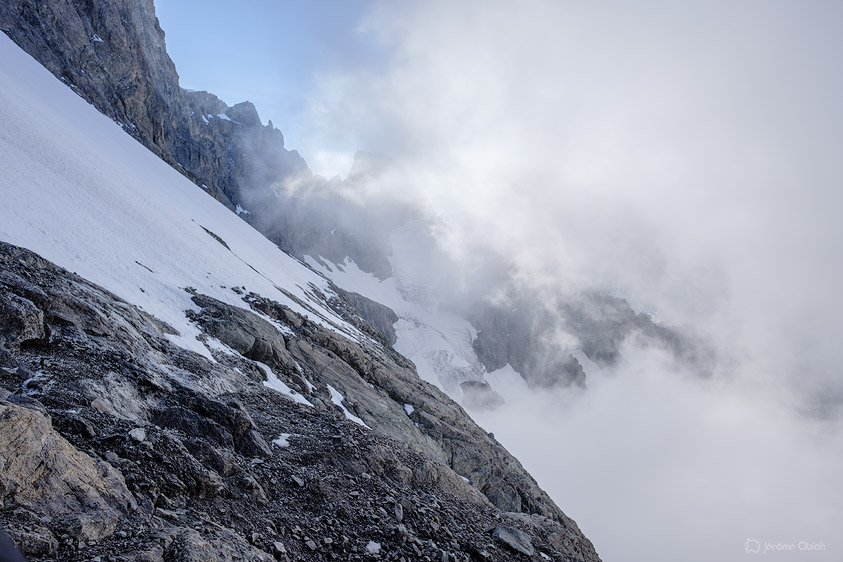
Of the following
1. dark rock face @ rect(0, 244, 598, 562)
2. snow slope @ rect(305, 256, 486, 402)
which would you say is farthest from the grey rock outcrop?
snow slope @ rect(305, 256, 486, 402)

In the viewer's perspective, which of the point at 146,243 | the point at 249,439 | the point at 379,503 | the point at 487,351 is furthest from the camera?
the point at 487,351

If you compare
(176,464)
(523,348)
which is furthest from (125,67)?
(523,348)

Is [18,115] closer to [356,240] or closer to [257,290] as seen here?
[257,290]

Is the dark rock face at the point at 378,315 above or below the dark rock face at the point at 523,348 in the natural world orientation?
below

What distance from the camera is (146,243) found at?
26719 mm

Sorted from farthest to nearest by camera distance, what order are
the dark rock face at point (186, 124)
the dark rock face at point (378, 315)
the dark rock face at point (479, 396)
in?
the dark rock face at point (479, 396) → the dark rock face at point (378, 315) → the dark rock face at point (186, 124)

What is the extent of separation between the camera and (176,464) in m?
8.11

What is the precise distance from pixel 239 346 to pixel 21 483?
15661mm

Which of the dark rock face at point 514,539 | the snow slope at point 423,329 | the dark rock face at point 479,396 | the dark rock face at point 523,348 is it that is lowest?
the dark rock face at point 514,539

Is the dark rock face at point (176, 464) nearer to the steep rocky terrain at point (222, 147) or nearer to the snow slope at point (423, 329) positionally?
the steep rocky terrain at point (222, 147)

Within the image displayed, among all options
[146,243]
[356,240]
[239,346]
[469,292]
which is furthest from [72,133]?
[469,292]

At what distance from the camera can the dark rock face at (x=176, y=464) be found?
599 centimetres

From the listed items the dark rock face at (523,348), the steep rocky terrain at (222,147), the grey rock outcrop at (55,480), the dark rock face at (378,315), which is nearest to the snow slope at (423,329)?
the steep rocky terrain at (222,147)

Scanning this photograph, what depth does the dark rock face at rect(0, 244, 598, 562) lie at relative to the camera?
5992mm
